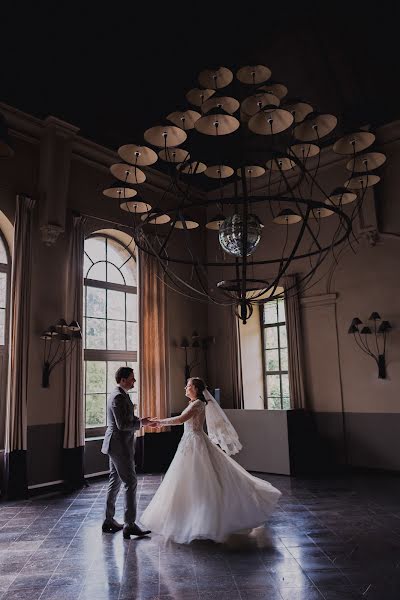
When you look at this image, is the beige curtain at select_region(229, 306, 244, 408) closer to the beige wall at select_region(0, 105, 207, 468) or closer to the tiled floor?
the beige wall at select_region(0, 105, 207, 468)

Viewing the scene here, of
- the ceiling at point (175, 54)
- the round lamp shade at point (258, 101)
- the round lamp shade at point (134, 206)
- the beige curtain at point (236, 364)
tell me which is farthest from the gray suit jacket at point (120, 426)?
the beige curtain at point (236, 364)

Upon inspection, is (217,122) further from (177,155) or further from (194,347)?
(194,347)

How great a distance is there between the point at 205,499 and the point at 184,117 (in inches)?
122

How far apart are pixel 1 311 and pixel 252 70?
472cm

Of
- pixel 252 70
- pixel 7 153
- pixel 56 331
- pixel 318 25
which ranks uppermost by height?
pixel 318 25

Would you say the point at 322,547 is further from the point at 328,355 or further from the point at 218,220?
the point at 328,355

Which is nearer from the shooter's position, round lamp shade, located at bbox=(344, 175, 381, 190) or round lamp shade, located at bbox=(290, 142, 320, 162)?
round lamp shade, located at bbox=(290, 142, 320, 162)

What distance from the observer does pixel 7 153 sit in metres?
2.46

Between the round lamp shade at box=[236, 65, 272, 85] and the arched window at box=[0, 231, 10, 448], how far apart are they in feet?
14.8

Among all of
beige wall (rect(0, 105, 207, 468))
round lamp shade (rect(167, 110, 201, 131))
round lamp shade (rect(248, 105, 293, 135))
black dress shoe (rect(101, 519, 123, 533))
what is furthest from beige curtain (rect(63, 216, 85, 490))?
round lamp shade (rect(248, 105, 293, 135))

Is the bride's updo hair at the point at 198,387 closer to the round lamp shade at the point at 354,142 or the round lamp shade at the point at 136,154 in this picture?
the round lamp shade at the point at 136,154

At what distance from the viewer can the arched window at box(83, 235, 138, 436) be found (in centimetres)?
730

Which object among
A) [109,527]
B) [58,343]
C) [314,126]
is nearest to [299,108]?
[314,126]

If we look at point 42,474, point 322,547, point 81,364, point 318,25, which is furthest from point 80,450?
point 318,25
